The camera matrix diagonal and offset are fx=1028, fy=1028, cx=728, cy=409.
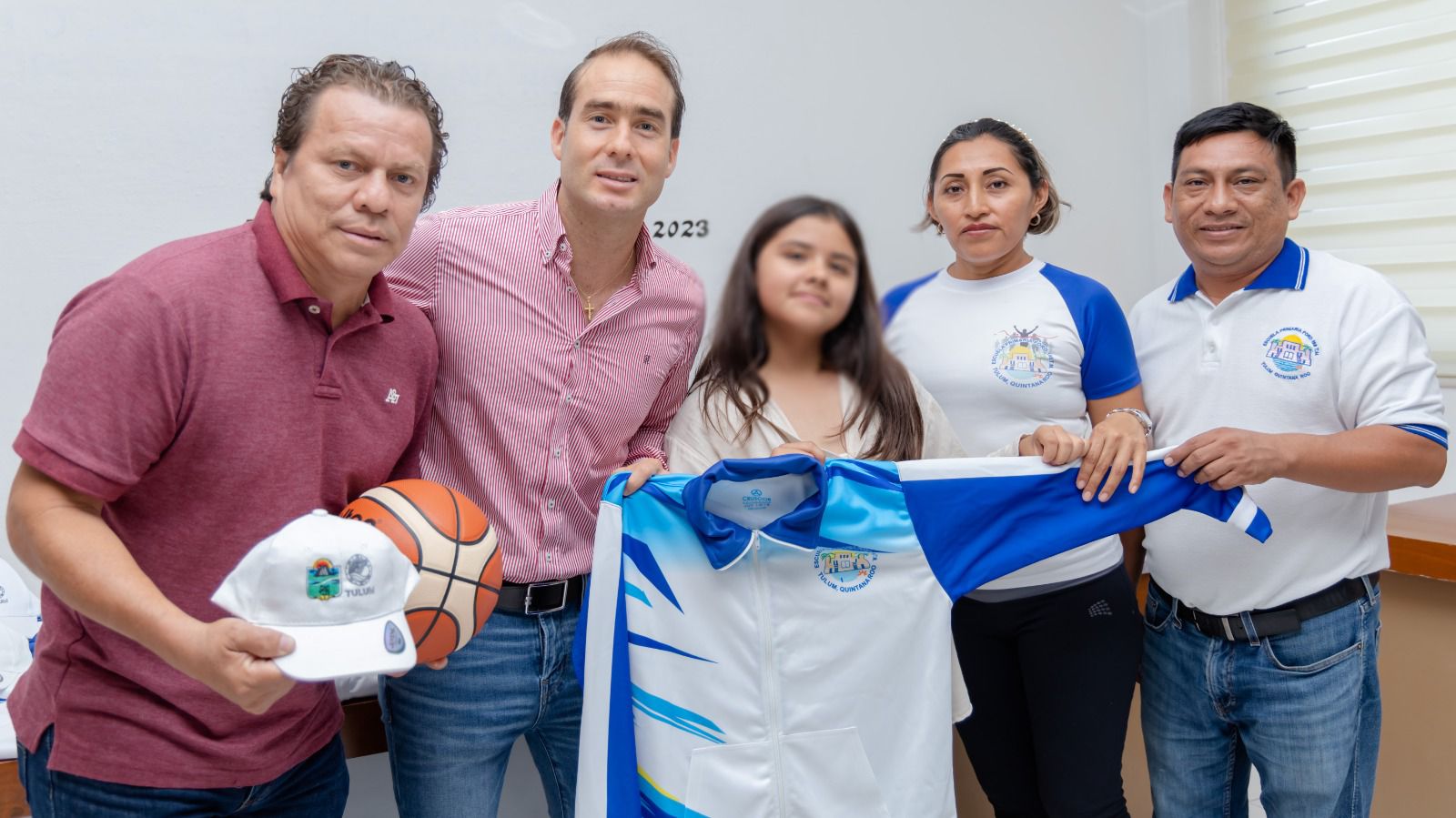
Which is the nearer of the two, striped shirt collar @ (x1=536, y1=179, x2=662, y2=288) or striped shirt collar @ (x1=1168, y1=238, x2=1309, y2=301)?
striped shirt collar @ (x1=536, y1=179, x2=662, y2=288)

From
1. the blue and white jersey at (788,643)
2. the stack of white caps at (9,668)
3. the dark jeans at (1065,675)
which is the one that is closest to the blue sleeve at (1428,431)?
the dark jeans at (1065,675)

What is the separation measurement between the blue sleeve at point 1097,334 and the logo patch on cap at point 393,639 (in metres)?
1.08

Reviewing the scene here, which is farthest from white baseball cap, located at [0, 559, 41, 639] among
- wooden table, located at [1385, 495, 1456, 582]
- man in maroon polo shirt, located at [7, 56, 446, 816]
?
wooden table, located at [1385, 495, 1456, 582]

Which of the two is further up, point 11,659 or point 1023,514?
point 1023,514

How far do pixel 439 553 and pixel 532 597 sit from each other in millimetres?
284

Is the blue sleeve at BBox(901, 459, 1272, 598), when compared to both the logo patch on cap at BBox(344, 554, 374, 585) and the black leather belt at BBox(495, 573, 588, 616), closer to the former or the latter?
the black leather belt at BBox(495, 573, 588, 616)

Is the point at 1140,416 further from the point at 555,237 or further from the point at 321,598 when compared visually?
the point at 321,598

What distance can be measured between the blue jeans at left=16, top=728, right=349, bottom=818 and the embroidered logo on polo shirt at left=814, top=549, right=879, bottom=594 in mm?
724

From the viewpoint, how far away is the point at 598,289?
1.58 meters

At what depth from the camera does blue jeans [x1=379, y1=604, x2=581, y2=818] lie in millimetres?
1497

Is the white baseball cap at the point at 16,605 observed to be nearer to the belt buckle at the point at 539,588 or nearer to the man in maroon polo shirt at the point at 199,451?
the man in maroon polo shirt at the point at 199,451

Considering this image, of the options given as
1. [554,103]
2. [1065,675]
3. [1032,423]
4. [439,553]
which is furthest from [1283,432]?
[554,103]

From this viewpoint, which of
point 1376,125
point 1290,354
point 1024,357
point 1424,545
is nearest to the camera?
point 1024,357

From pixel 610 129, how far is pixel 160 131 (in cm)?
132
